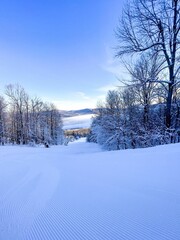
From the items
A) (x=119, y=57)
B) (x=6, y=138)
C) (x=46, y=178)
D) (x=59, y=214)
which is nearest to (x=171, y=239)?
(x=59, y=214)

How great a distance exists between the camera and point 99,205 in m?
1.61

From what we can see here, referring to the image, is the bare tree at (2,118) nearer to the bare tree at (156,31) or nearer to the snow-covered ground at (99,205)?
the bare tree at (156,31)

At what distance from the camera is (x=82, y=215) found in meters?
1.45

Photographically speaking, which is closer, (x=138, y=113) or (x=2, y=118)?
(x=138, y=113)

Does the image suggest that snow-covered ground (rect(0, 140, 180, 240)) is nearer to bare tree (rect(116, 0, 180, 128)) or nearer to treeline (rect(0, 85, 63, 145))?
bare tree (rect(116, 0, 180, 128))

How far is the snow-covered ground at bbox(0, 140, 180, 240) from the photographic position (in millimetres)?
1195

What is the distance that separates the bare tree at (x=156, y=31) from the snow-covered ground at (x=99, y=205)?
4.38 m

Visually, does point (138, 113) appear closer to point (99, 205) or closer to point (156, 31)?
point (156, 31)

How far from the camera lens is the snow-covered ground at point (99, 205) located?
3.92 ft

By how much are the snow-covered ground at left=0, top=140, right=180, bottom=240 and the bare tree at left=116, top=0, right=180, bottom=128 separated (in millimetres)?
4381

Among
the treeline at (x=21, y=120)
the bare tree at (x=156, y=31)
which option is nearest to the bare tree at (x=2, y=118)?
the treeline at (x=21, y=120)

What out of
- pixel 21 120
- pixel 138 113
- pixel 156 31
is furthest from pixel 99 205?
pixel 21 120

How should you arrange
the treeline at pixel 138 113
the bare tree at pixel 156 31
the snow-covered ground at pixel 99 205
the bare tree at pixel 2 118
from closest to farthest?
the snow-covered ground at pixel 99 205
the bare tree at pixel 156 31
the treeline at pixel 138 113
the bare tree at pixel 2 118

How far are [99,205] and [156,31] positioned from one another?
20.9ft
